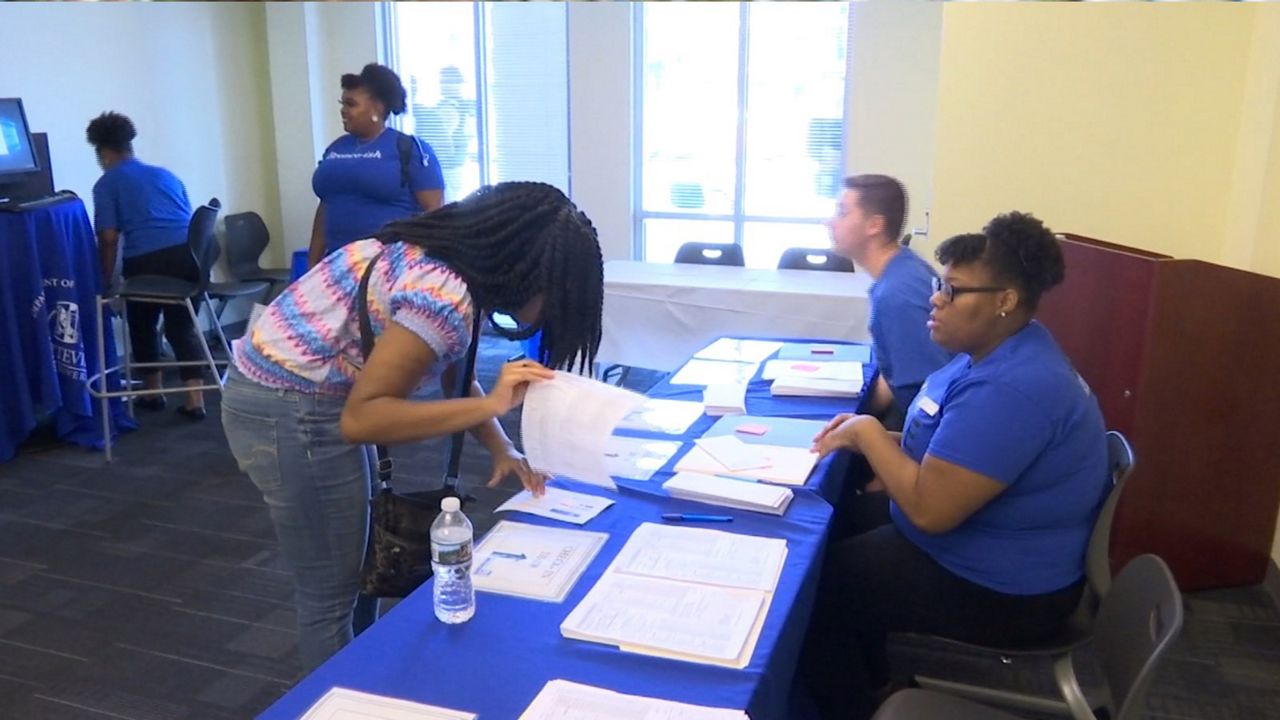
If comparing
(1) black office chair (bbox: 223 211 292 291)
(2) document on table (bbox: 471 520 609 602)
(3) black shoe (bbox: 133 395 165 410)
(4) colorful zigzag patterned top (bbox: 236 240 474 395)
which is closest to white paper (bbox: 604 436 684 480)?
(2) document on table (bbox: 471 520 609 602)

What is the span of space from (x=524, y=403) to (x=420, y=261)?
10.7 inches

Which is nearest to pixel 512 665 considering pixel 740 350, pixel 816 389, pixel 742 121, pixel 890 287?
pixel 816 389

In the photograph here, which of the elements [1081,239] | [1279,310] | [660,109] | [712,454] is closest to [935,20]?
[660,109]

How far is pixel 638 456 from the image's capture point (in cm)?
194

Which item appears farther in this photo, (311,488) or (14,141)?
(14,141)

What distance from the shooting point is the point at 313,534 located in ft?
5.27

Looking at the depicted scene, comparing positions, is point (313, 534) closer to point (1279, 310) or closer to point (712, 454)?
point (712, 454)

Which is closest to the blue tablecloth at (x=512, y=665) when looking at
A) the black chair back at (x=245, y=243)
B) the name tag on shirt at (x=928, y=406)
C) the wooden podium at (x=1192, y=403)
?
the name tag on shirt at (x=928, y=406)

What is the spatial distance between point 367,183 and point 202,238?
3.41ft

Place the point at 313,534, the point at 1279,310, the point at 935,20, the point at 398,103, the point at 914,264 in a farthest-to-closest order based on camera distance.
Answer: the point at 935,20
the point at 398,103
the point at 1279,310
the point at 914,264
the point at 313,534

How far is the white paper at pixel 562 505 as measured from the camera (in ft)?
5.37

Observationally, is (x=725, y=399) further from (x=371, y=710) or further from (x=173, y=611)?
(x=173, y=611)

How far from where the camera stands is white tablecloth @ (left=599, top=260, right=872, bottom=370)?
366 cm

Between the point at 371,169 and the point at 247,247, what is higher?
the point at 371,169
